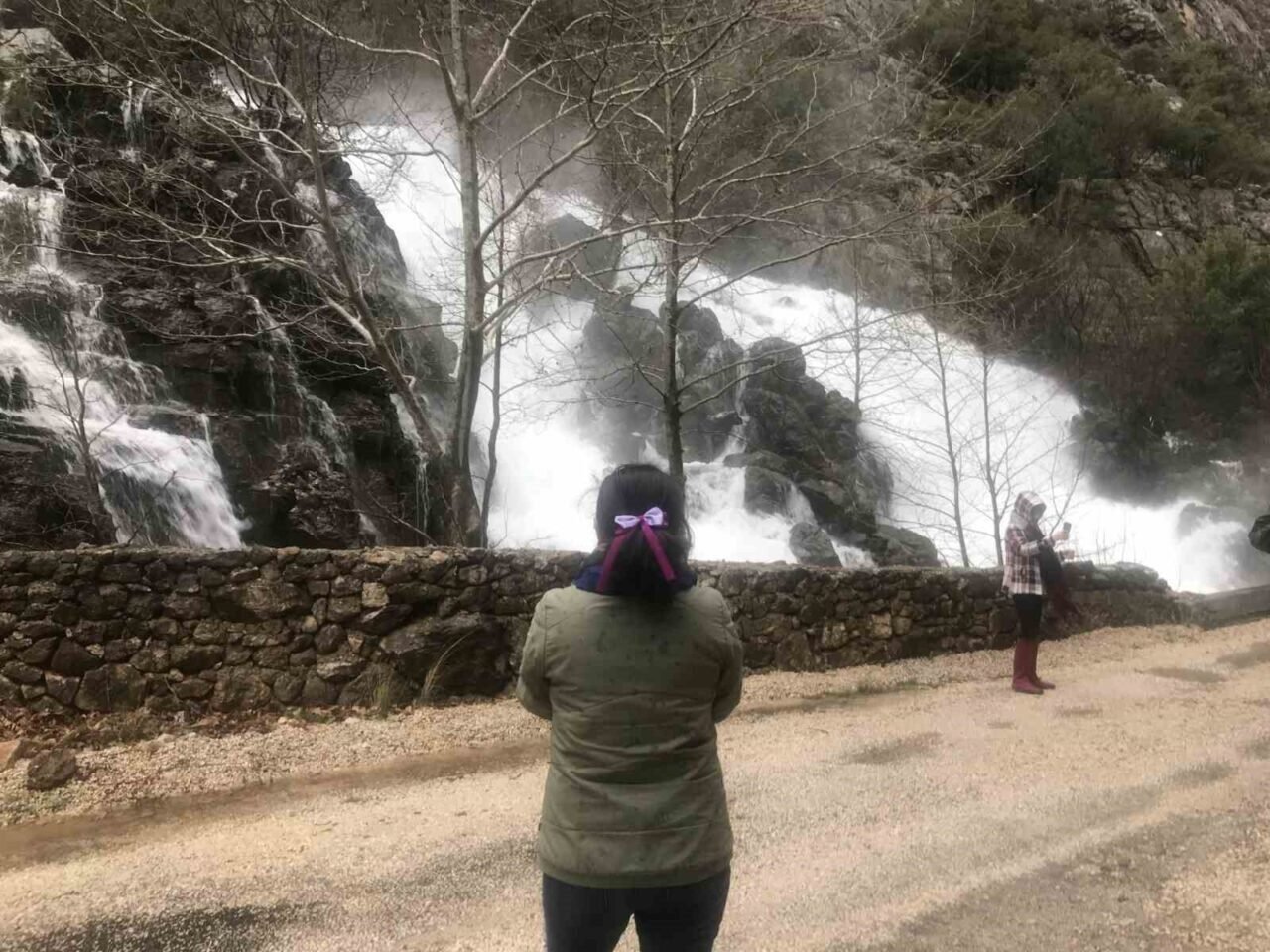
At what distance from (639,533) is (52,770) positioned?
157 inches

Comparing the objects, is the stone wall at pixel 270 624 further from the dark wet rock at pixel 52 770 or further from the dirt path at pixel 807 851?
the dirt path at pixel 807 851

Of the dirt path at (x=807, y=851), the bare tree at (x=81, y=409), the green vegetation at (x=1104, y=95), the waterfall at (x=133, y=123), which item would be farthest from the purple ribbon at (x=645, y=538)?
the green vegetation at (x=1104, y=95)

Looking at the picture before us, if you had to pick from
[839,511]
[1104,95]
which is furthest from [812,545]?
[1104,95]

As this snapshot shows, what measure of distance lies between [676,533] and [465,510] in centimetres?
578

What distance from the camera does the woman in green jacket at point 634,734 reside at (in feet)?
5.35

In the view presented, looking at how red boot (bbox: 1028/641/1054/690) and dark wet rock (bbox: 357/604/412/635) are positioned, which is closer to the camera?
dark wet rock (bbox: 357/604/412/635)

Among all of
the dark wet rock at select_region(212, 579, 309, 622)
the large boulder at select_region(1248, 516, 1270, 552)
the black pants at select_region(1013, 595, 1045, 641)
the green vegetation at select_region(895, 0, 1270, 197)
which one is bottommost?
the black pants at select_region(1013, 595, 1045, 641)

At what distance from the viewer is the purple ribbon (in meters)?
1.71

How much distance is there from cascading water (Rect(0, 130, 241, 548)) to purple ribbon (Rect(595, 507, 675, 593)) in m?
8.40

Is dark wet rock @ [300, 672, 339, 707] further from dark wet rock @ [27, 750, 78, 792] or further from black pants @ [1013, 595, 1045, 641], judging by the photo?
black pants @ [1013, 595, 1045, 641]

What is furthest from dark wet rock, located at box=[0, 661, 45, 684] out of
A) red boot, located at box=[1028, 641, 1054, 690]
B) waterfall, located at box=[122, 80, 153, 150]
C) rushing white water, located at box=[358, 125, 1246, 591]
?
waterfall, located at box=[122, 80, 153, 150]

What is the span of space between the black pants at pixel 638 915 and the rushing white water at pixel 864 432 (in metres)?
9.66

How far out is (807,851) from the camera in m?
3.63

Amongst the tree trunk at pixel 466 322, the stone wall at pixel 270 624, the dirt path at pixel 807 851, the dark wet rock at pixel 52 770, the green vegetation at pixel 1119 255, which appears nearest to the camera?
the dirt path at pixel 807 851
